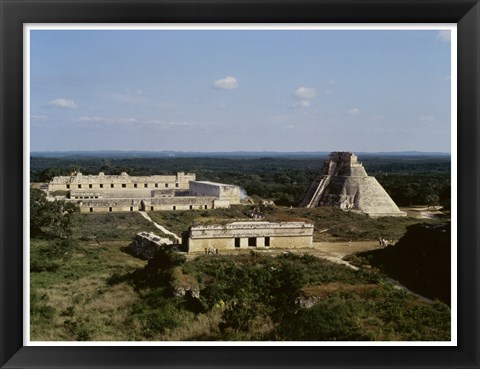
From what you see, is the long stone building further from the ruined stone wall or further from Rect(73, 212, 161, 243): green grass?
Rect(73, 212, 161, 243): green grass

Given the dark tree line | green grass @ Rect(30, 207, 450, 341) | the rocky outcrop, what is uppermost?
the dark tree line

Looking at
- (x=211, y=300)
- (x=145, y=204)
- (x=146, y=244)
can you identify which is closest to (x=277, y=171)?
(x=146, y=244)

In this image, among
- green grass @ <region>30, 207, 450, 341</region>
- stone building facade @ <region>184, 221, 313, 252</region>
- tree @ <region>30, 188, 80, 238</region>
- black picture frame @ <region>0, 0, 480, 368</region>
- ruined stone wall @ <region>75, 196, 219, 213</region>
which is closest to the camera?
black picture frame @ <region>0, 0, 480, 368</region>

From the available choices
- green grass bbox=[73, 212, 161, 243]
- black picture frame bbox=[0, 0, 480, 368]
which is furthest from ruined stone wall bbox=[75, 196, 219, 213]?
black picture frame bbox=[0, 0, 480, 368]

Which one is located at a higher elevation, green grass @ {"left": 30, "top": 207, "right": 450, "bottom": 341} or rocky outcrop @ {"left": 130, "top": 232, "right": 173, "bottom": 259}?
rocky outcrop @ {"left": 130, "top": 232, "right": 173, "bottom": 259}

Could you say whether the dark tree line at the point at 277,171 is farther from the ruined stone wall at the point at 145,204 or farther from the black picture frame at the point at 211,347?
the black picture frame at the point at 211,347

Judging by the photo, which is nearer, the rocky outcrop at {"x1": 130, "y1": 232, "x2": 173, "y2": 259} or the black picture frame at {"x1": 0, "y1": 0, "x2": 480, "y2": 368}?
the black picture frame at {"x1": 0, "y1": 0, "x2": 480, "y2": 368}

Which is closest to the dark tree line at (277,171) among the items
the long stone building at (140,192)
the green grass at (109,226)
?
the long stone building at (140,192)
